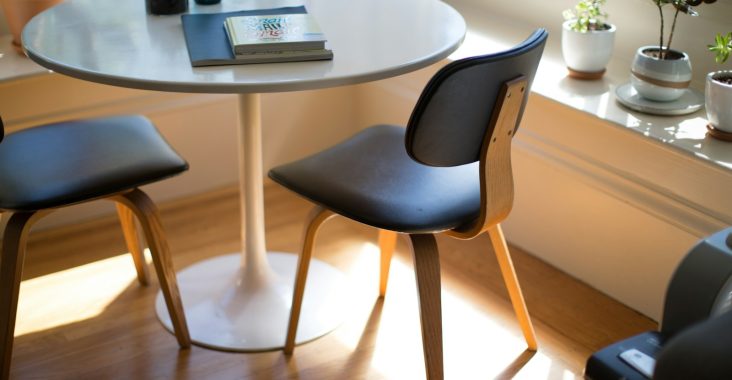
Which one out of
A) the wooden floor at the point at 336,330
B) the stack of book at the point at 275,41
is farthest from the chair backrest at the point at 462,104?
the wooden floor at the point at 336,330

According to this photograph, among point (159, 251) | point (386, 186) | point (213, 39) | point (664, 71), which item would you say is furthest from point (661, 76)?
point (159, 251)

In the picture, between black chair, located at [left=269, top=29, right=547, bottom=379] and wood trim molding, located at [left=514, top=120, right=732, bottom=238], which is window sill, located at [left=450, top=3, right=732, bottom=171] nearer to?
wood trim molding, located at [left=514, top=120, right=732, bottom=238]

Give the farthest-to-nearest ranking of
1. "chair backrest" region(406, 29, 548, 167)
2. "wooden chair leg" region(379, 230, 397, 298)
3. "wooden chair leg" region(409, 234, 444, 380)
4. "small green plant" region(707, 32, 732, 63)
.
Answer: "wooden chair leg" region(379, 230, 397, 298) → "small green plant" region(707, 32, 732, 63) → "wooden chair leg" region(409, 234, 444, 380) → "chair backrest" region(406, 29, 548, 167)

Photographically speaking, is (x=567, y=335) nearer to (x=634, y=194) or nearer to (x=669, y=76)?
(x=634, y=194)

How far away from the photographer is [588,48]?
2.33 metres

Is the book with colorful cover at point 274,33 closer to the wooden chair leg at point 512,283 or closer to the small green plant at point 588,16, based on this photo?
the wooden chair leg at point 512,283

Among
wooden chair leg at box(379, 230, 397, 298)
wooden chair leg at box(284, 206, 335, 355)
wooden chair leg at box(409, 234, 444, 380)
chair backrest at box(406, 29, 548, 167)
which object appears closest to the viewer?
chair backrest at box(406, 29, 548, 167)

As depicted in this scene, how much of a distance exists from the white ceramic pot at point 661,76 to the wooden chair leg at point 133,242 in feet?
4.17

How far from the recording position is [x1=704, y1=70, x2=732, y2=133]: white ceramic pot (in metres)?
1.99

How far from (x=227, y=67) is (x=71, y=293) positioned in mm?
956

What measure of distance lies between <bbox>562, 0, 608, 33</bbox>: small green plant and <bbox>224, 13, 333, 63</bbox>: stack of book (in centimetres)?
85

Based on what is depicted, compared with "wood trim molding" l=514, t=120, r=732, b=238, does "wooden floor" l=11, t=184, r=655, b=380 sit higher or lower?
lower

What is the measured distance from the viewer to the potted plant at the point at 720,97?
2.00 metres

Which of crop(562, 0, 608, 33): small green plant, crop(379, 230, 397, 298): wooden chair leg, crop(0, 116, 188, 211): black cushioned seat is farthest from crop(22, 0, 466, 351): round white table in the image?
crop(562, 0, 608, 33): small green plant
